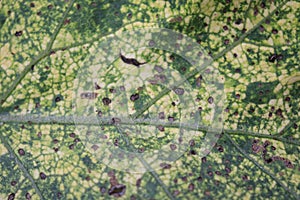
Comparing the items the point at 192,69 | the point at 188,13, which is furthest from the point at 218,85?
the point at 188,13

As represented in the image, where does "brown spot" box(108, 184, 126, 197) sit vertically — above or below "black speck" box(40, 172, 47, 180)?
below

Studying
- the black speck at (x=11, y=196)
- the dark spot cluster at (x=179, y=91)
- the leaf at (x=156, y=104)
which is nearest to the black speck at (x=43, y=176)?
the leaf at (x=156, y=104)

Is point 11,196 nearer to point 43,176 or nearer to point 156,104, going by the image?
point 43,176

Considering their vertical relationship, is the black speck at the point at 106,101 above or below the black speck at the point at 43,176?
above

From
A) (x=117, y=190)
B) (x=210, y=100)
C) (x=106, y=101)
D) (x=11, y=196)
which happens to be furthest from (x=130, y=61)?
(x=11, y=196)

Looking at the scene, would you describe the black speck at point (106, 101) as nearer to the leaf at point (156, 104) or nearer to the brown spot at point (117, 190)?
the leaf at point (156, 104)

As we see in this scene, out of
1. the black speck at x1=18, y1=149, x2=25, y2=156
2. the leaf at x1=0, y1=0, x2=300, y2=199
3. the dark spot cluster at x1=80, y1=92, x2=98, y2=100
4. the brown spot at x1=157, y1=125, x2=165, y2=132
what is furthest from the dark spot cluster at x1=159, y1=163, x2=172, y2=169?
the black speck at x1=18, y1=149, x2=25, y2=156

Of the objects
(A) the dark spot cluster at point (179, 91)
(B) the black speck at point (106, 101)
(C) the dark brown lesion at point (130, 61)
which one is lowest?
(B) the black speck at point (106, 101)

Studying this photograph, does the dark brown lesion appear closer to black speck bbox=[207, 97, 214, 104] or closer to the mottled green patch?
black speck bbox=[207, 97, 214, 104]

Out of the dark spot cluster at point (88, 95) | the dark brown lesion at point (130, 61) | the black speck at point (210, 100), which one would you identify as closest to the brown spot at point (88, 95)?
the dark spot cluster at point (88, 95)
